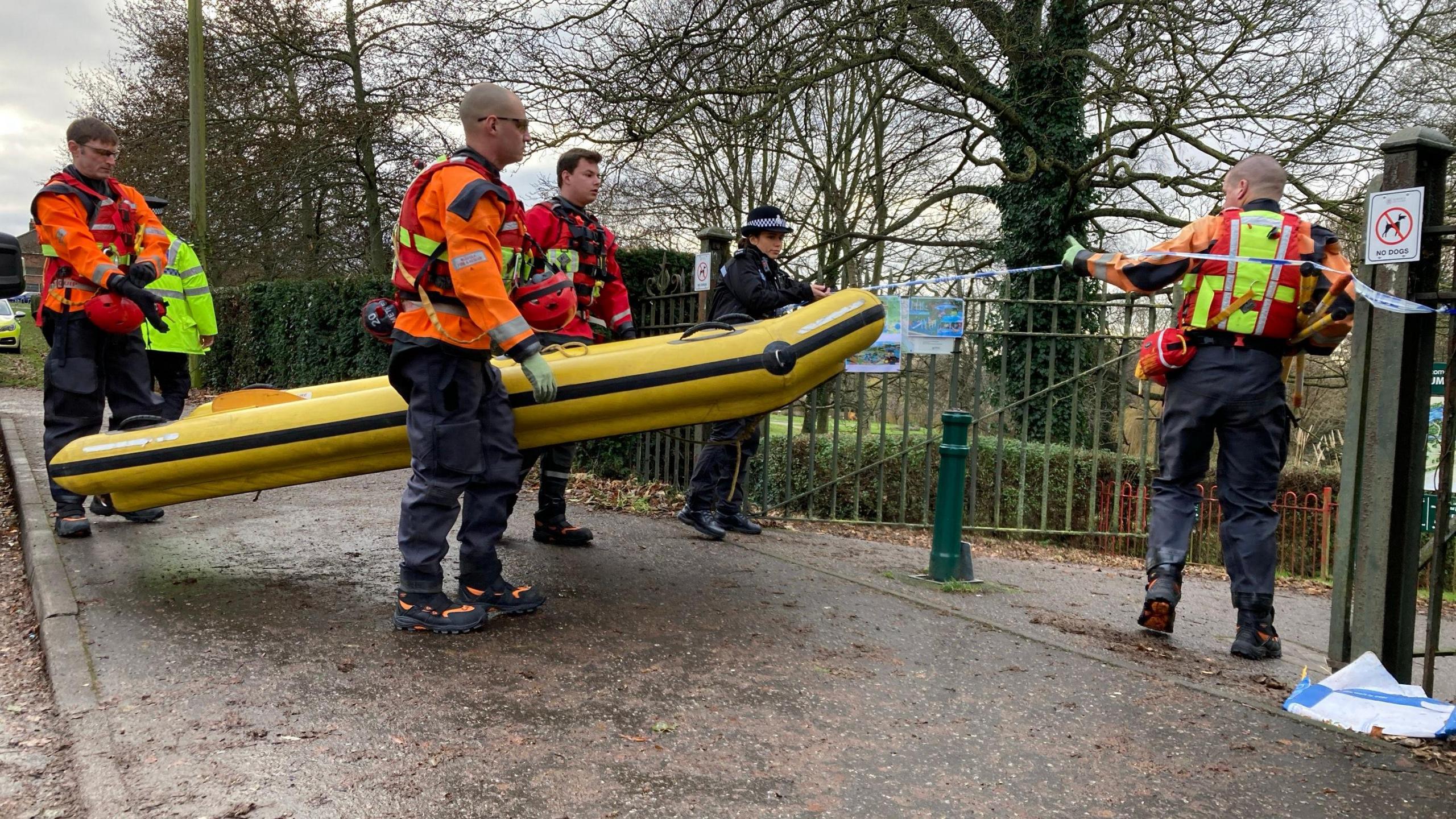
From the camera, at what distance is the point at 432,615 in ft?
12.2

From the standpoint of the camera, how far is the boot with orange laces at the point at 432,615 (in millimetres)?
3713

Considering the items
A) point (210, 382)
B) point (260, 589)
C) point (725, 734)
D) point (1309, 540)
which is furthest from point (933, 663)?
point (210, 382)

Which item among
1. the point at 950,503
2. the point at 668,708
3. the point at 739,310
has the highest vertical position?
the point at 739,310

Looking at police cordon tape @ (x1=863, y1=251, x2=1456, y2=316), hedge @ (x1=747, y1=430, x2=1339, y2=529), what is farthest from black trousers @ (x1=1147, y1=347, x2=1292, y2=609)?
hedge @ (x1=747, y1=430, x2=1339, y2=529)

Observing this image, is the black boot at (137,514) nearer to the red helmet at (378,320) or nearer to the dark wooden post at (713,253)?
the red helmet at (378,320)

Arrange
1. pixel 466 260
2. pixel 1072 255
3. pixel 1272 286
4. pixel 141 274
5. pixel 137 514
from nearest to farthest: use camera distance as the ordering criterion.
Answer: pixel 466 260
pixel 1272 286
pixel 1072 255
pixel 141 274
pixel 137 514

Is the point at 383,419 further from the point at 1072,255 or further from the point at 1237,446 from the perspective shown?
the point at 1237,446

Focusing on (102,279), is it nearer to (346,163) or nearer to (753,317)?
(753,317)

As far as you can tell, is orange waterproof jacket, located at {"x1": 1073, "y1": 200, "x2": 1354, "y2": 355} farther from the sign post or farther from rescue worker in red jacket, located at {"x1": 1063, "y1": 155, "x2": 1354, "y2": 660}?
the sign post

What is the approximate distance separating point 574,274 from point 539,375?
1.73 meters

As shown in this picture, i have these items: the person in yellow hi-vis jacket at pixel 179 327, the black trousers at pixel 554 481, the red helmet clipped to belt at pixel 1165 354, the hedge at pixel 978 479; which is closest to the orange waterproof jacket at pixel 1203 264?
the red helmet clipped to belt at pixel 1165 354

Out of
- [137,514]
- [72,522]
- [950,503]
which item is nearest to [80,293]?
[72,522]

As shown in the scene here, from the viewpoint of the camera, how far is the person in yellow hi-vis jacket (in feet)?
20.9

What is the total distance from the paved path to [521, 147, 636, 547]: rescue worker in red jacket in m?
0.57
